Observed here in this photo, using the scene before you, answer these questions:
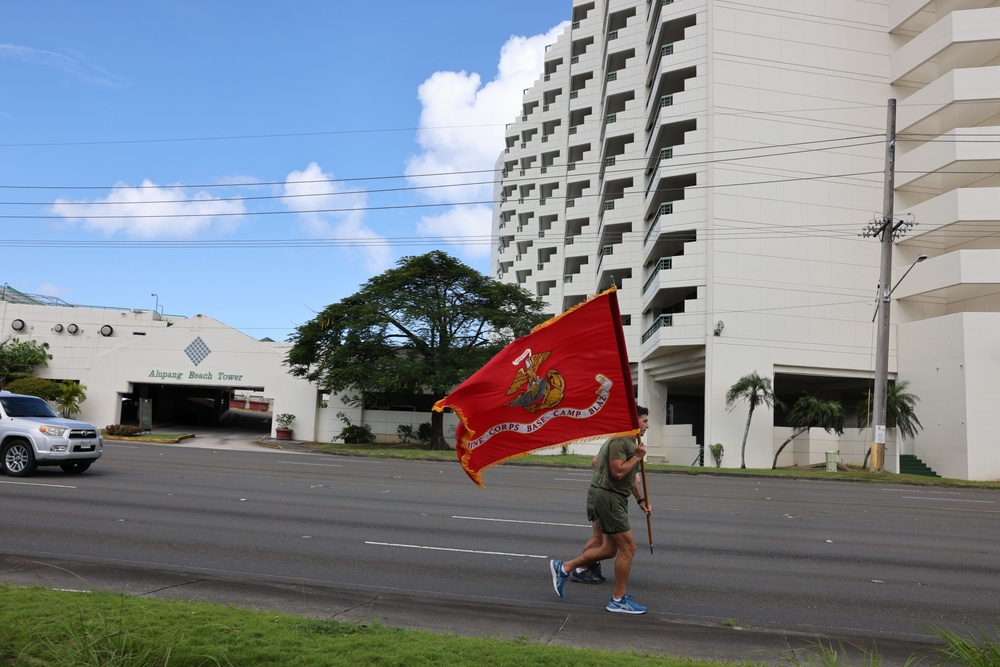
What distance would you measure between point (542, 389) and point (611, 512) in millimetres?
1337

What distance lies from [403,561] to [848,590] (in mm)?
5147

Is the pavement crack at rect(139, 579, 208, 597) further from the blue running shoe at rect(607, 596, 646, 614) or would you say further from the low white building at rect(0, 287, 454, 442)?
the low white building at rect(0, 287, 454, 442)

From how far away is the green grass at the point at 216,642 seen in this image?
4.51 metres

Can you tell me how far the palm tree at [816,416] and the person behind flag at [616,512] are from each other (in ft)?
87.6

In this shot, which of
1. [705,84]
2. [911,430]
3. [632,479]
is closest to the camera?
[632,479]

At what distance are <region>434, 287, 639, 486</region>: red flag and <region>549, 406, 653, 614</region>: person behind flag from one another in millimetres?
317

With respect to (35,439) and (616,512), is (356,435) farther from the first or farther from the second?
(616,512)

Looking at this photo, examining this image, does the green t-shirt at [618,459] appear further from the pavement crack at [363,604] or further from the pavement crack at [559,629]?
the pavement crack at [363,604]

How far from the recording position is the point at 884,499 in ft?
63.8

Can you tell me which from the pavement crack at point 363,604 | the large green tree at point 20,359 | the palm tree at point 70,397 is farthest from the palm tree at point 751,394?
the large green tree at point 20,359

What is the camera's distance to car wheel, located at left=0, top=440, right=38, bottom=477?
658 inches

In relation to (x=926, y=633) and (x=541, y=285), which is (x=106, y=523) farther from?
(x=541, y=285)

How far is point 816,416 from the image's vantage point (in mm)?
32250

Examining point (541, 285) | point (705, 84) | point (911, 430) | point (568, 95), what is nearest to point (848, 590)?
point (911, 430)
